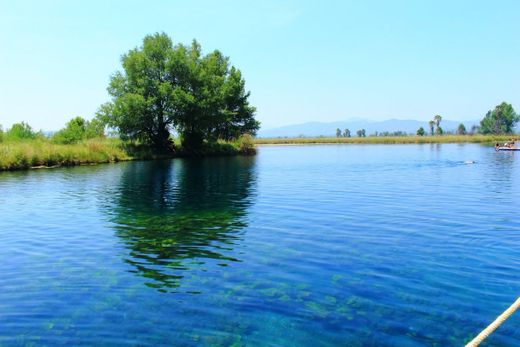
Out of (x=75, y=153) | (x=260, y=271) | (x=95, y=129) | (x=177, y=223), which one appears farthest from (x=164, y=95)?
(x=260, y=271)

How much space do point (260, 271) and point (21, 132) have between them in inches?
2507

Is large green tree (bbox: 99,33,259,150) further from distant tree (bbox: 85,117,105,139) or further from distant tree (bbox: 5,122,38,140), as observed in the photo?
distant tree (bbox: 5,122,38,140)

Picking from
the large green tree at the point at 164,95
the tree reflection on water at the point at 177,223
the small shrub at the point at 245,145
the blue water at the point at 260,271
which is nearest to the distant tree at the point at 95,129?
the large green tree at the point at 164,95

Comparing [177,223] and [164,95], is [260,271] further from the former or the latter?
[164,95]

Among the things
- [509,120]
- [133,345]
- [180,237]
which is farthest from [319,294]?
[509,120]

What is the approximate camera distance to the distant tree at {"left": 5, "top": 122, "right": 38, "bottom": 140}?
6260 centimetres

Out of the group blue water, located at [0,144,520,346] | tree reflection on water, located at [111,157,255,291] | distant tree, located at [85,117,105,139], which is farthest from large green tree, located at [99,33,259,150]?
blue water, located at [0,144,520,346]

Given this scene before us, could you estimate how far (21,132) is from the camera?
64188mm

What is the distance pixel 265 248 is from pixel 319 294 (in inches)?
186

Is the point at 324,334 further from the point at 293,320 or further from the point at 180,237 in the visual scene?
the point at 180,237

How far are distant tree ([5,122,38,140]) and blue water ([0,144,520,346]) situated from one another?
139 ft

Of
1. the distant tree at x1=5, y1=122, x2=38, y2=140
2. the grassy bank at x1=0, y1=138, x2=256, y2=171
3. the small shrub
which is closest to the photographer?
the grassy bank at x1=0, y1=138, x2=256, y2=171

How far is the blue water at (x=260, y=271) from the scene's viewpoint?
895 centimetres

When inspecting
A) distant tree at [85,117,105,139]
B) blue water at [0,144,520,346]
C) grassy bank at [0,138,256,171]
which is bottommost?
blue water at [0,144,520,346]
